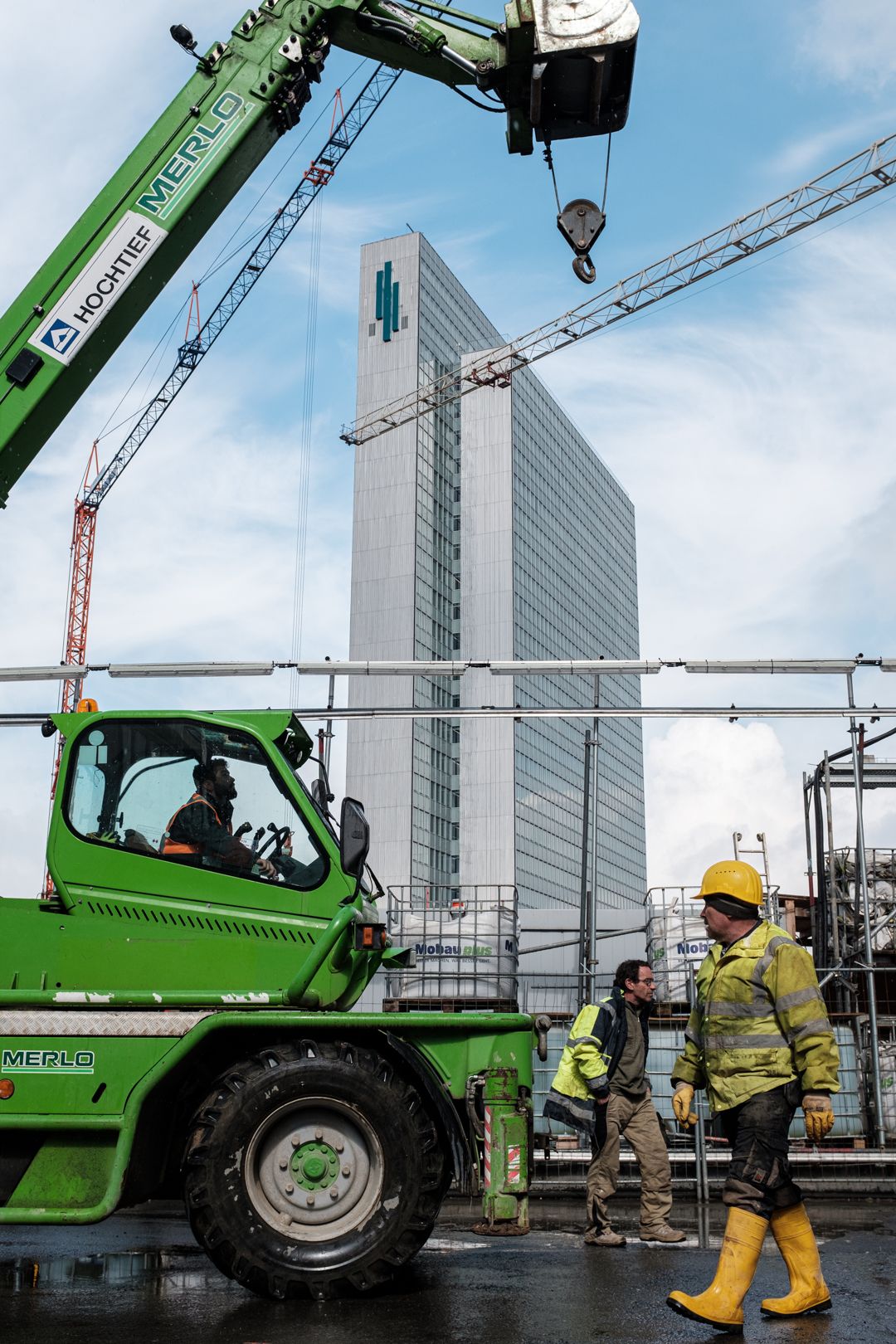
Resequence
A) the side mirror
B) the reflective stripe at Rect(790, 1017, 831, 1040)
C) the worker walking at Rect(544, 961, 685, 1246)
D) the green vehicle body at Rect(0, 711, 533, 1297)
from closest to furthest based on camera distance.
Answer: the reflective stripe at Rect(790, 1017, 831, 1040) < the green vehicle body at Rect(0, 711, 533, 1297) < the side mirror < the worker walking at Rect(544, 961, 685, 1246)

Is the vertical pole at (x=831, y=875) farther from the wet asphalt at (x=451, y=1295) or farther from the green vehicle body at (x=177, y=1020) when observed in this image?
the green vehicle body at (x=177, y=1020)

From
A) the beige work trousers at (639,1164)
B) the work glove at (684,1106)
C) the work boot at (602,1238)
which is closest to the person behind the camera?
the work glove at (684,1106)

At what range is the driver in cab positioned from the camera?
628cm

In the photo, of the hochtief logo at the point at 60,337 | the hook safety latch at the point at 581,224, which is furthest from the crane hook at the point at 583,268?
the hochtief logo at the point at 60,337

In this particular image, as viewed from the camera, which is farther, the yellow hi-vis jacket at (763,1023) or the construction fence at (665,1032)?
the construction fence at (665,1032)

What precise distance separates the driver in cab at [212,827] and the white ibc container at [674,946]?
22.0 ft

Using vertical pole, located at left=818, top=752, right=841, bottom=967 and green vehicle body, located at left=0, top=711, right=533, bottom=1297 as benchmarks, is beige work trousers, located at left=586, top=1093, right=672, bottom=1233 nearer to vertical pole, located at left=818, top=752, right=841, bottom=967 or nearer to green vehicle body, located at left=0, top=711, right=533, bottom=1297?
green vehicle body, located at left=0, top=711, right=533, bottom=1297

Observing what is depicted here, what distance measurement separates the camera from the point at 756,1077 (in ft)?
16.9

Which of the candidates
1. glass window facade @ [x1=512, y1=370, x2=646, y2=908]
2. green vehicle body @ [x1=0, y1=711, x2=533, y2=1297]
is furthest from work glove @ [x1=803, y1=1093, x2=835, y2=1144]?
glass window facade @ [x1=512, y1=370, x2=646, y2=908]

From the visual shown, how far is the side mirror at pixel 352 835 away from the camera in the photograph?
5984 mm

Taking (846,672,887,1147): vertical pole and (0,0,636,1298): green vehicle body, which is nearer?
(0,0,636,1298): green vehicle body

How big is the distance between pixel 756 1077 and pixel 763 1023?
213mm

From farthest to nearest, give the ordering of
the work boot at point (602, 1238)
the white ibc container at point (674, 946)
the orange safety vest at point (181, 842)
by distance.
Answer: the white ibc container at point (674, 946) → the work boot at point (602, 1238) → the orange safety vest at point (181, 842)

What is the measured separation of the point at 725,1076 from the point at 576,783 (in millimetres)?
105388
